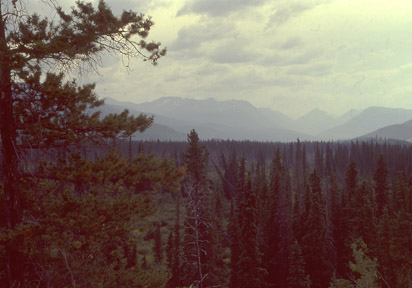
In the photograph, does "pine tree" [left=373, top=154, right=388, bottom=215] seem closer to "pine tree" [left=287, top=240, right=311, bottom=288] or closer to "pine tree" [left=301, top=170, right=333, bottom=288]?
"pine tree" [left=301, top=170, right=333, bottom=288]

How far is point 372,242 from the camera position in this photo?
93.2 ft

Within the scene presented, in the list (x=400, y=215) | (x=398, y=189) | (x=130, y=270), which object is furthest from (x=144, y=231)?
(x=398, y=189)

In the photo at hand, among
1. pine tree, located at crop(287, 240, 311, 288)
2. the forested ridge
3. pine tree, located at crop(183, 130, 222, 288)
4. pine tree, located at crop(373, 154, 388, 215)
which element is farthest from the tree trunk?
pine tree, located at crop(373, 154, 388, 215)

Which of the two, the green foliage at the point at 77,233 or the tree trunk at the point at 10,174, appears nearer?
the green foliage at the point at 77,233

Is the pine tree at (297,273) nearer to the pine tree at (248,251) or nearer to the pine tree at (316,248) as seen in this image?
the pine tree at (248,251)

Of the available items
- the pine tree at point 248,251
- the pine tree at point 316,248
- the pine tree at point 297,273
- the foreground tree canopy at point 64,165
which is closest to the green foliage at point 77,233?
the foreground tree canopy at point 64,165

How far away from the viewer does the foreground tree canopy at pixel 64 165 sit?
6.86m

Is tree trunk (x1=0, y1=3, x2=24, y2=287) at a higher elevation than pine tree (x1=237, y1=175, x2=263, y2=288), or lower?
higher

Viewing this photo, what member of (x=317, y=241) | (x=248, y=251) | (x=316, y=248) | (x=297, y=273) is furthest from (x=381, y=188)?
(x=248, y=251)

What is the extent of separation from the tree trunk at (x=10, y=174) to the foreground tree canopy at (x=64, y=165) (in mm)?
21

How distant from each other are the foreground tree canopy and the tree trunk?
21 millimetres

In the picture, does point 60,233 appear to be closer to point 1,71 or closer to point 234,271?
point 1,71

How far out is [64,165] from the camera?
748cm

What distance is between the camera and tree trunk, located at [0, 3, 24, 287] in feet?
23.4
